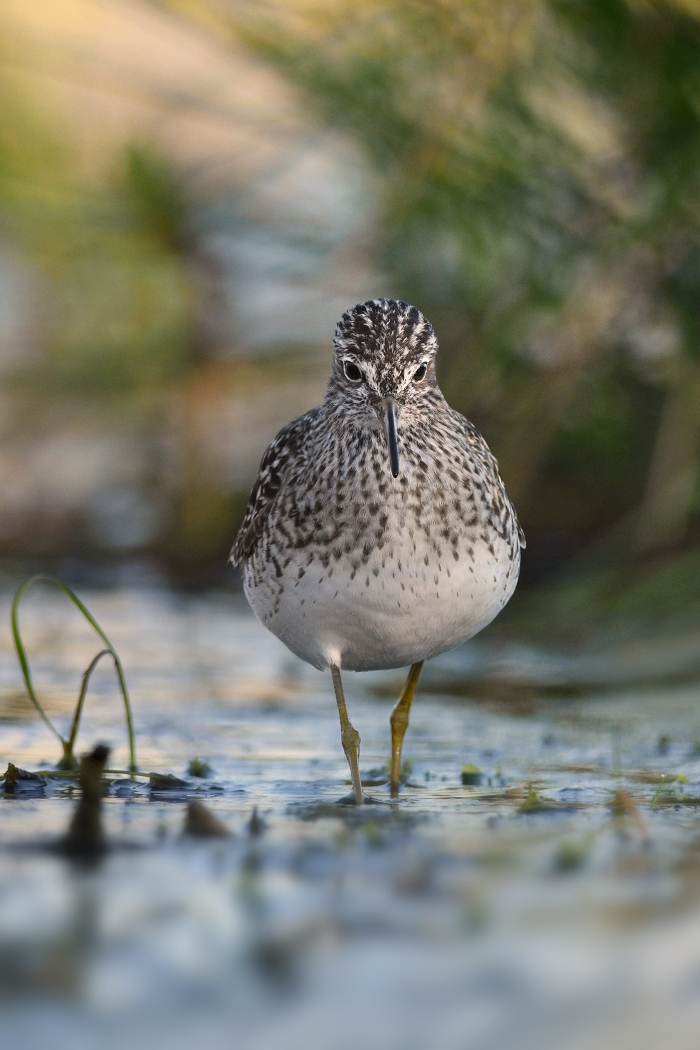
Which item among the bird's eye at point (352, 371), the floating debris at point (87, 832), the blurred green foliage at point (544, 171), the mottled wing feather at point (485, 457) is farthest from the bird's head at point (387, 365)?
the blurred green foliage at point (544, 171)

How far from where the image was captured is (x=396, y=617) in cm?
398

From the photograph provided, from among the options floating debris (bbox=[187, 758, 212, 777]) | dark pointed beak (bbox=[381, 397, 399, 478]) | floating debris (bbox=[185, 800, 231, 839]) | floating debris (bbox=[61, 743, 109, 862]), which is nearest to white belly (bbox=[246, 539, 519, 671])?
dark pointed beak (bbox=[381, 397, 399, 478])

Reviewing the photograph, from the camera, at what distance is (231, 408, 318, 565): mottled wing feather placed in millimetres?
4535

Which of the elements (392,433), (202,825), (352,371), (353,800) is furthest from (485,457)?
(202,825)

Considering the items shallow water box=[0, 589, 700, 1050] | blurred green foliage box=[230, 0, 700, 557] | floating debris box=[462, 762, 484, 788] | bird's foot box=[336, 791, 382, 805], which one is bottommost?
shallow water box=[0, 589, 700, 1050]

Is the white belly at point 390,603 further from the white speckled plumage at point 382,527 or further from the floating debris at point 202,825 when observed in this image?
the floating debris at point 202,825

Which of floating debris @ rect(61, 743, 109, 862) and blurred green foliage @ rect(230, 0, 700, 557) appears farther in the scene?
blurred green foliage @ rect(230, 0, 700, 557)

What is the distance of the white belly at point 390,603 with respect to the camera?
396 cm

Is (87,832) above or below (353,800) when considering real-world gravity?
below

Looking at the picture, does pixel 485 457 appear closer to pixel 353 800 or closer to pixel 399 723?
pixel 399 723

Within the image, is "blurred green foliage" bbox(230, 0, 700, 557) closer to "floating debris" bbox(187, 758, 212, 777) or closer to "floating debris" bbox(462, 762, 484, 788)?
"floating debris" bbox(462, 762, 484, 788)

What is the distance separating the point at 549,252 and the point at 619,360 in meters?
0.89

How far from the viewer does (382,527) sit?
4000 mm

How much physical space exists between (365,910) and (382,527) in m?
1.80
